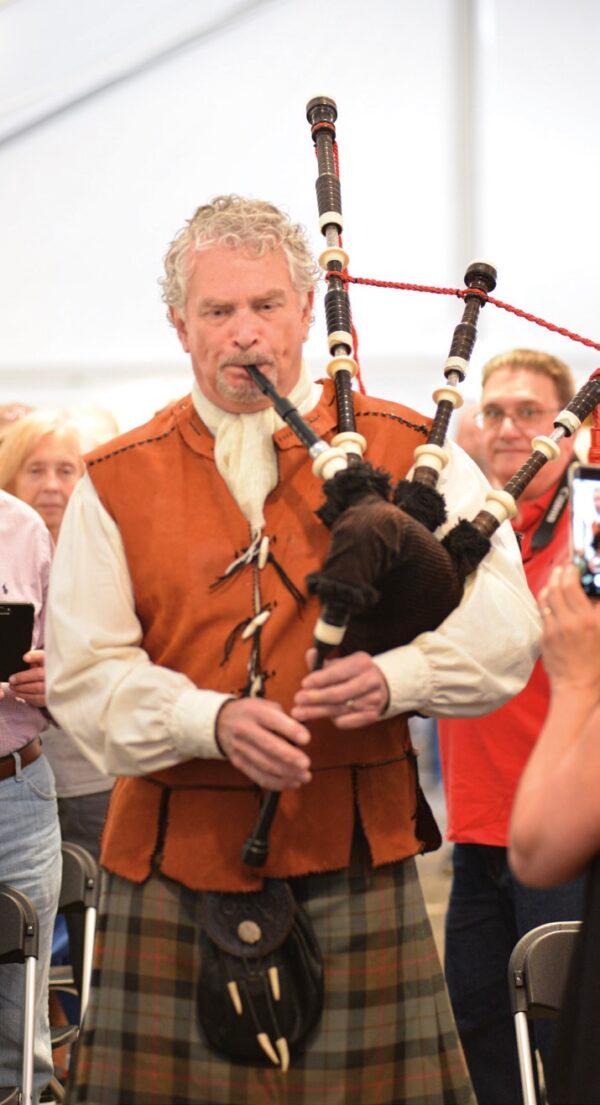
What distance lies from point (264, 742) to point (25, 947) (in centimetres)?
94

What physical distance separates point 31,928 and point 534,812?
1256 millimetres

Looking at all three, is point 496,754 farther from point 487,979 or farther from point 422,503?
point 422,503

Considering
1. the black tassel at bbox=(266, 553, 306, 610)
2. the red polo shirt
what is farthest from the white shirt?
the red polo shirt

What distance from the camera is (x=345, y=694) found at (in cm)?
173

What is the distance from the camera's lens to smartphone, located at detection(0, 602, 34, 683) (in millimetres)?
2490

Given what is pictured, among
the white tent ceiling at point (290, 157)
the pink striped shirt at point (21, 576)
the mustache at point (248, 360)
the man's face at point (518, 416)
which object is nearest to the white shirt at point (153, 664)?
the mustache at point (248, 360)

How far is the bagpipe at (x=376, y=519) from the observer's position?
5.57 ft

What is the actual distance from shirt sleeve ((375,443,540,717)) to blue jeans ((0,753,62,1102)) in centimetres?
106

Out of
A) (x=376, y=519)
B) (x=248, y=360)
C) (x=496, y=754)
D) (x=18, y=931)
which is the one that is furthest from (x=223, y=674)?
(x=496, y=754)

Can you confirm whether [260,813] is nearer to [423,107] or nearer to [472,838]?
[472,838]

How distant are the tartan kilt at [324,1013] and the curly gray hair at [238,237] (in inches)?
34.0

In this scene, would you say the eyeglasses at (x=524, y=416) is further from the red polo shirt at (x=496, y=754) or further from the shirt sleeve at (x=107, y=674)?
the shirt sleeve at (x=107, y=674)

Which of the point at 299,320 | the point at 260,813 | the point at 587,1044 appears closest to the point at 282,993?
the point at 260,813

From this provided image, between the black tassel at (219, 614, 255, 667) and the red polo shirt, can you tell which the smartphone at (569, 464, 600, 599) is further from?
the red polo shirt
